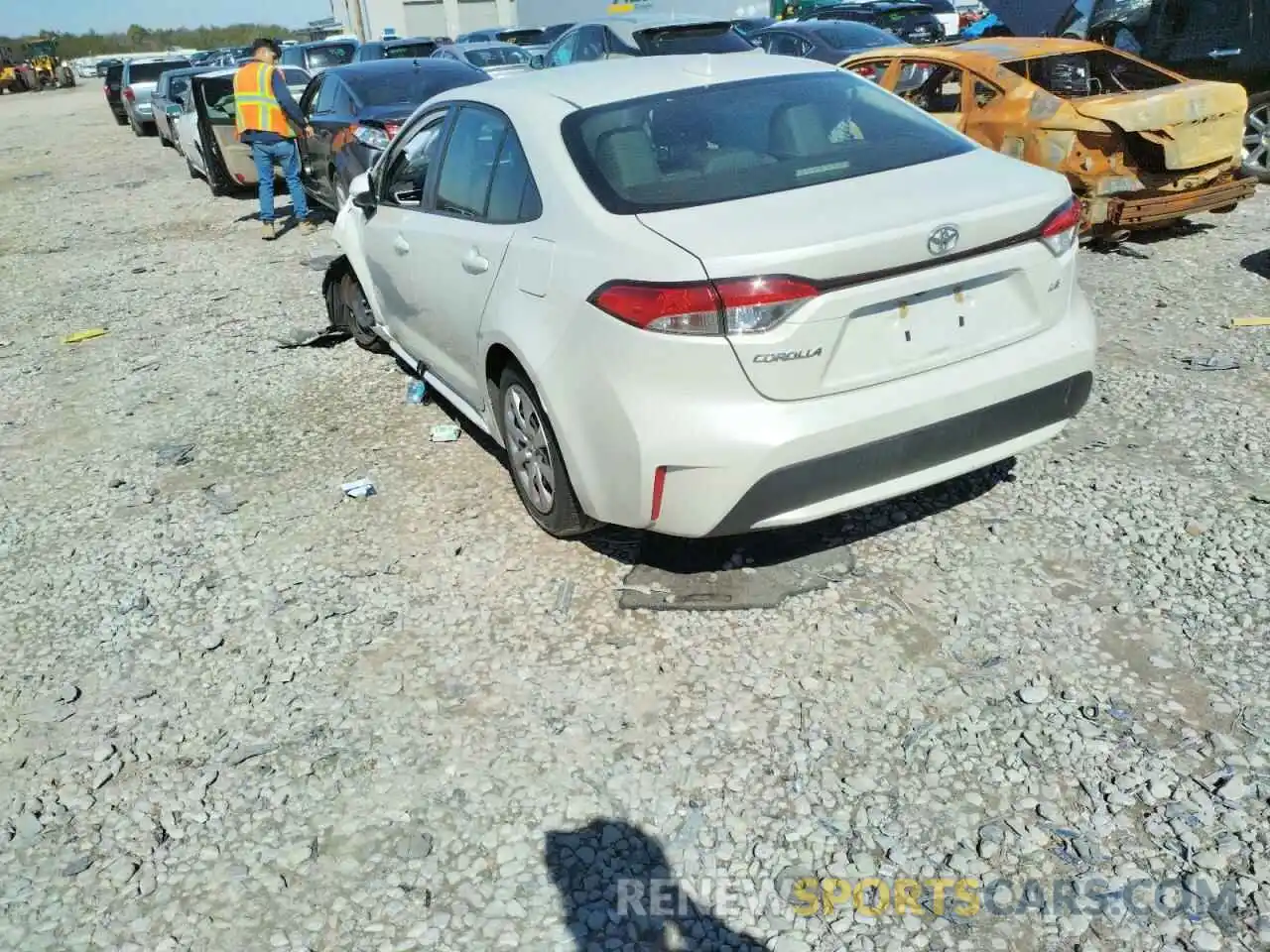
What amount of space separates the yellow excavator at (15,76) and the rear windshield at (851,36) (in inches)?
1980

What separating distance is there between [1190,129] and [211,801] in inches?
290

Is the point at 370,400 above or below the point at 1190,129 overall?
below

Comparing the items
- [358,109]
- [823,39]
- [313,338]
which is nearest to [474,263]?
[313,338]

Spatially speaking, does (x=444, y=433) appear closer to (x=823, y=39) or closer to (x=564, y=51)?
(x=823, y=39)

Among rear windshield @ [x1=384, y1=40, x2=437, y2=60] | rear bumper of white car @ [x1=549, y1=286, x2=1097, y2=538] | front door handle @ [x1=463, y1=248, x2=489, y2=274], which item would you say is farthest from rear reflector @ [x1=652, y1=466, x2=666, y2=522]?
rear windshield @ [x1=384, y1=40, x2=437, y2=60]

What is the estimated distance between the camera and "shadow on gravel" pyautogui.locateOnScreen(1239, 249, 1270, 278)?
6.74 meters

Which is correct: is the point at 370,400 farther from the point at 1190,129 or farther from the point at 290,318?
the point at 1190,129

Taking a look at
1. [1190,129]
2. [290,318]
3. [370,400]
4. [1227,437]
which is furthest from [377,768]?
[1190,129]

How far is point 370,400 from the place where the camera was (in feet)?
18.6

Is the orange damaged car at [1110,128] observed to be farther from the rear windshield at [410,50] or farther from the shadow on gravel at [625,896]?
the rear windshield at [410,50]

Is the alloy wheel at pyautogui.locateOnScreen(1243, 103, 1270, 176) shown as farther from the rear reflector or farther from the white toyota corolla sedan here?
the rear reflector

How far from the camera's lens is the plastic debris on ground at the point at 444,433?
503 centimetres

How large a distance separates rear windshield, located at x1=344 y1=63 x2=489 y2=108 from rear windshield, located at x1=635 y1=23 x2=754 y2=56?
343cm

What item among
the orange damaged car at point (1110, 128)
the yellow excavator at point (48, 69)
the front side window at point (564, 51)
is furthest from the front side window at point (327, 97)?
the yellow excavator at point (48, 69)
